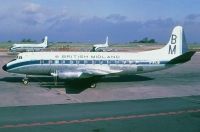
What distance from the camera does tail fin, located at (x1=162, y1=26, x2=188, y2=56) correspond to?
36812 mm

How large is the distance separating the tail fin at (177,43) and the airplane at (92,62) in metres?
0.13

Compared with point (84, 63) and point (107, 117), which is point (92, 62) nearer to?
point (84, 63)

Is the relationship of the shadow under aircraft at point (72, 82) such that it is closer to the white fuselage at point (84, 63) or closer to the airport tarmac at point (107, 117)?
the white fuselage at point (84, 63)

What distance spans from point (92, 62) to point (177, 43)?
403 inches

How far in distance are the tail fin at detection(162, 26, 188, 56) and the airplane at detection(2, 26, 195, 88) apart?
0.44ft

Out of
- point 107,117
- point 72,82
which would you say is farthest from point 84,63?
point 107,117

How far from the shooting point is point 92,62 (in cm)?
3422

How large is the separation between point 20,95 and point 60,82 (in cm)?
815

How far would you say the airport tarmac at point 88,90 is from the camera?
26266 millimetres

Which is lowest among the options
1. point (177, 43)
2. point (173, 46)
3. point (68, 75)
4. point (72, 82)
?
point (72, 82)

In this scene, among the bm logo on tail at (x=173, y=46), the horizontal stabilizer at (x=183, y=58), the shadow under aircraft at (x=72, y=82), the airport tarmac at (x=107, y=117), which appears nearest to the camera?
the airport tarmac at (x=107, y=117)

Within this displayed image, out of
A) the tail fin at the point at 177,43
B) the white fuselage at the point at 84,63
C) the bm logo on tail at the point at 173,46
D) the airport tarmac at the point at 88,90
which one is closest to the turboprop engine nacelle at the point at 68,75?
the airport tarmac at the point at 88,90

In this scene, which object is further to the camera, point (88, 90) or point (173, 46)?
point (173, 46)

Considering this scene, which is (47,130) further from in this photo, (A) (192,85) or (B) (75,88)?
(A) (192,85)
